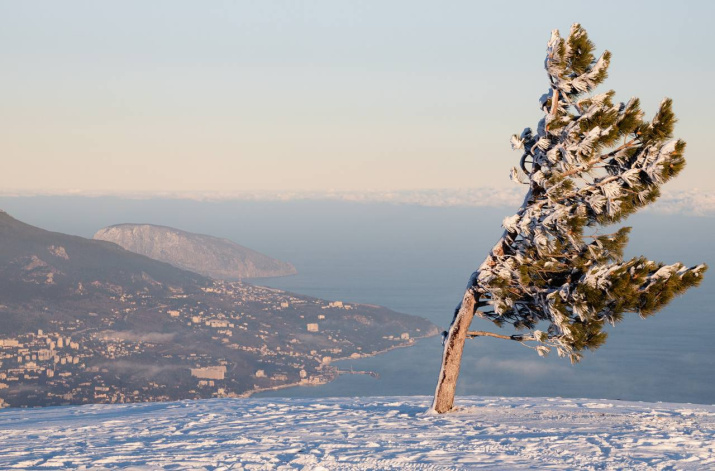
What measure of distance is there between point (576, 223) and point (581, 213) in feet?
0.75

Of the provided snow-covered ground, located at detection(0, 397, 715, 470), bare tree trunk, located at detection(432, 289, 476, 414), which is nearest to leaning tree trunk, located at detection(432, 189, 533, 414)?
bare tree trunk, located at detection(432, 289, 476, 414)

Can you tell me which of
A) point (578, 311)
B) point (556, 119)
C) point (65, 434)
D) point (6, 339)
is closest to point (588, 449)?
point (578, 311)

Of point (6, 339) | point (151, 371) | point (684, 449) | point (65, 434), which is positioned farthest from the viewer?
point (6, 339)

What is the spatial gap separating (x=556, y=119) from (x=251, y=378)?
173m

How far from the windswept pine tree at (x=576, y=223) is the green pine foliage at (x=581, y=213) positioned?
2 cm

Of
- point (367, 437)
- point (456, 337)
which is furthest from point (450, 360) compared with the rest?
point (367, 437)

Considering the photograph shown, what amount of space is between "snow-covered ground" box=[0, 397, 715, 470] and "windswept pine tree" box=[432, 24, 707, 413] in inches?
59.2

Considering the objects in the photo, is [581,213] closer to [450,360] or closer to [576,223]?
[576,223]

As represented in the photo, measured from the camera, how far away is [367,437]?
15.5m

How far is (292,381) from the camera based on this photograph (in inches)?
7352

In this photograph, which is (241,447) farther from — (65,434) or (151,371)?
(151,371)

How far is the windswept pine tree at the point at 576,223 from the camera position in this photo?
16938 mm

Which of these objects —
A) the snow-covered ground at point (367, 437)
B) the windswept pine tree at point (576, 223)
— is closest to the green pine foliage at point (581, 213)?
the windswept pine tree at point (576, 223)

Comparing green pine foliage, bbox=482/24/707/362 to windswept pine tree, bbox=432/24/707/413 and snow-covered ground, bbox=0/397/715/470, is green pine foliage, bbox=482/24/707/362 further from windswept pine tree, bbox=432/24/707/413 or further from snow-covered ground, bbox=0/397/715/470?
snow-covered ground, bbox=0/397/715/470
